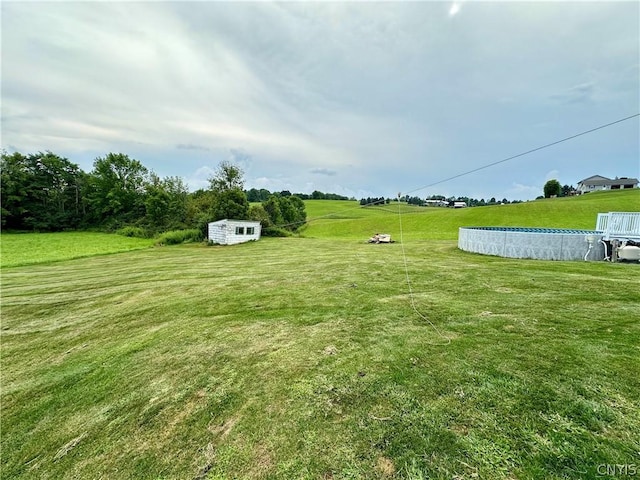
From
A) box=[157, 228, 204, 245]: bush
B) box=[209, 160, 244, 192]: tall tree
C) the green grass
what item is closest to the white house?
box=[157, 228, 204, 245]: bush

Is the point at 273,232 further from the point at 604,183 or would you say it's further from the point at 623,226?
the point at 604,183

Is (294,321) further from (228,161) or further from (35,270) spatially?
(228,161)

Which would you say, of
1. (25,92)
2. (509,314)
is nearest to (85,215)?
(25,92)

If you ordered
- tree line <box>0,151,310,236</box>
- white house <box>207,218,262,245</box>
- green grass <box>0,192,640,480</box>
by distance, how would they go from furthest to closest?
tree line <box>0,151,310,236</box> < white house <box>207,218,262,245</box> < green grass <box>0,192,640,480</box>

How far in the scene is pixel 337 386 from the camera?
282cm

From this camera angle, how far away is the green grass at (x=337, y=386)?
2.00 meters

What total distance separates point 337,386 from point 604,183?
7288 cm

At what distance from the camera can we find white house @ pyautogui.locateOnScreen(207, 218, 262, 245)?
2069 cm

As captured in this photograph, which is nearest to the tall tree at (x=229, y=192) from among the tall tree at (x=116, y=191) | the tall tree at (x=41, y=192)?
the tall tree at (x=116, y=191)

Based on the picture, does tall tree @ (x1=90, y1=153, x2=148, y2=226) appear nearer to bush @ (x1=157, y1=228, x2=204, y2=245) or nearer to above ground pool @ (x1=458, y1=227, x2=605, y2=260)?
bush @ (x1=157, y1=228, x2=204, y2=245)

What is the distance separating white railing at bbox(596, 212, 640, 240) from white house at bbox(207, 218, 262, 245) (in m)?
20.7

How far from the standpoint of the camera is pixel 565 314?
4160 mm

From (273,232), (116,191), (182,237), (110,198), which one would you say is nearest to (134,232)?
(110,198)

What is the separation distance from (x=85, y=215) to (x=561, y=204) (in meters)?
60.8
